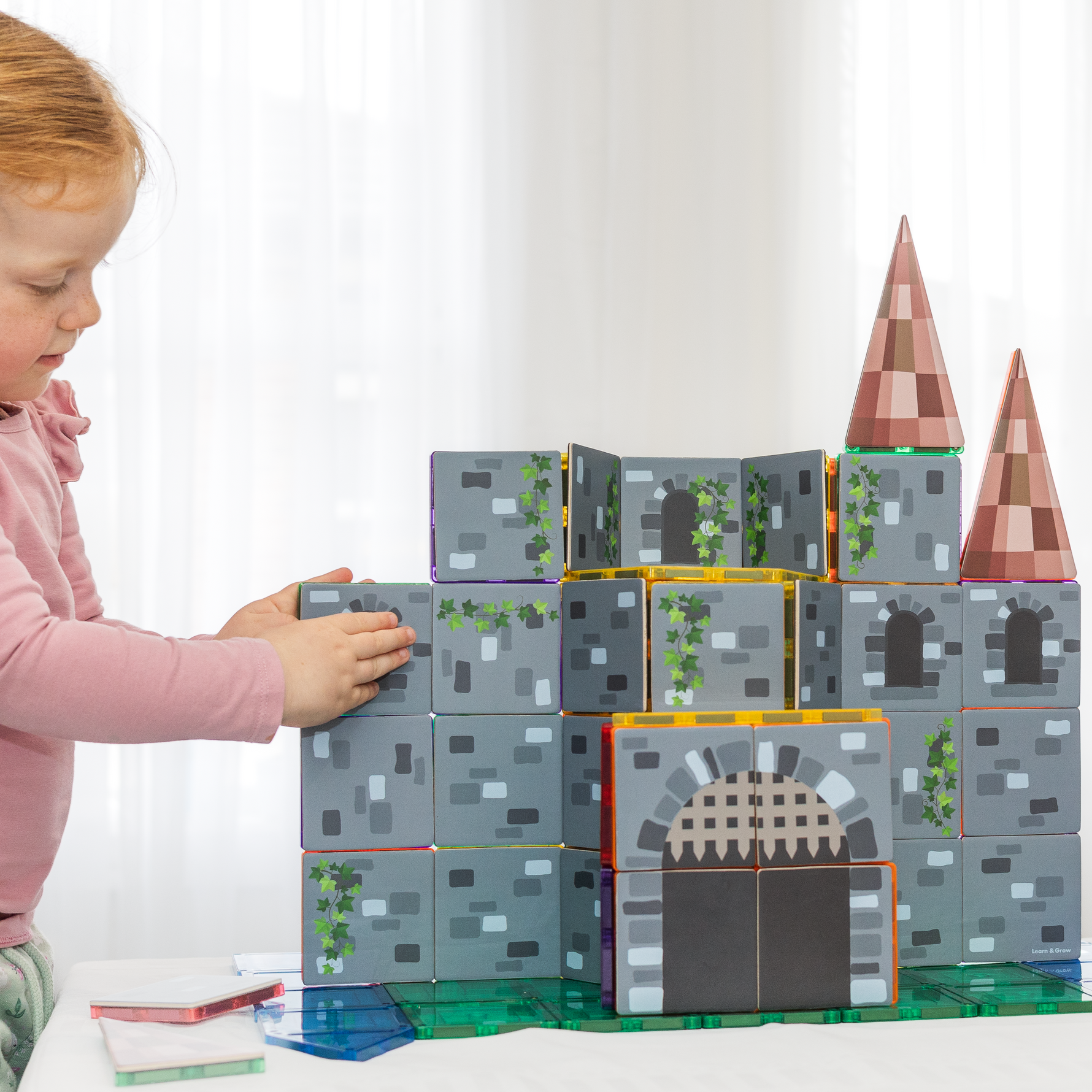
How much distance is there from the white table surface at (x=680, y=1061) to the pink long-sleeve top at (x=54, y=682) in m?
0.12

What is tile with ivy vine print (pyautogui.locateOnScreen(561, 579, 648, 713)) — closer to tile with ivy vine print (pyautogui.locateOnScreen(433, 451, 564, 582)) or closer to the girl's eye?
tile with ivy vine print (pyautogui.locateOnScreen(433, 451, 564, 582))

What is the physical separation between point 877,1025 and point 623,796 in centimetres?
Answer: 19

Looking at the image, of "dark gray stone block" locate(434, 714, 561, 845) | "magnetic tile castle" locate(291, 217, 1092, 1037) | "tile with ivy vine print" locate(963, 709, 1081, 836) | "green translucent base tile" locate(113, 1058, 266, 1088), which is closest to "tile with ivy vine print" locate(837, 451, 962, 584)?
"magnetic tile castle" locate(291, 217, 1092, 1037)

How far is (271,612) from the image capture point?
75 centimetres

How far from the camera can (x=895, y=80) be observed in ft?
6.41

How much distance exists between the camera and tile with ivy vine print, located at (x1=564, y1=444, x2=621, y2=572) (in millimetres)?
741

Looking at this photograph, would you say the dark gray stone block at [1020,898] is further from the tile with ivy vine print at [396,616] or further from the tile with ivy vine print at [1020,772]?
the tile with ivy vine print at [396,616]

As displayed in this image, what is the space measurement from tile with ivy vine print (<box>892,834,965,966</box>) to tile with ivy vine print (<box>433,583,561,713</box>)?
249 millimetres

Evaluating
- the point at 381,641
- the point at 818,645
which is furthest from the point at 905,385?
the point at 381,641

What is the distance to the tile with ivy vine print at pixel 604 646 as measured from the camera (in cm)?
68

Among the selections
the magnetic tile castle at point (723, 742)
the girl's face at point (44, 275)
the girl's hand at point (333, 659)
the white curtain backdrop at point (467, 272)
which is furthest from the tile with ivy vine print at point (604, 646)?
the white curtain backdrop at point (467, 272)

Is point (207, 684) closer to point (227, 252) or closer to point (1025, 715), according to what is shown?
point (1025, 715)

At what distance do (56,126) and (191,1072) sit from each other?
487mm

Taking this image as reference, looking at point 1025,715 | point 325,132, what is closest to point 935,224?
point 325,132
